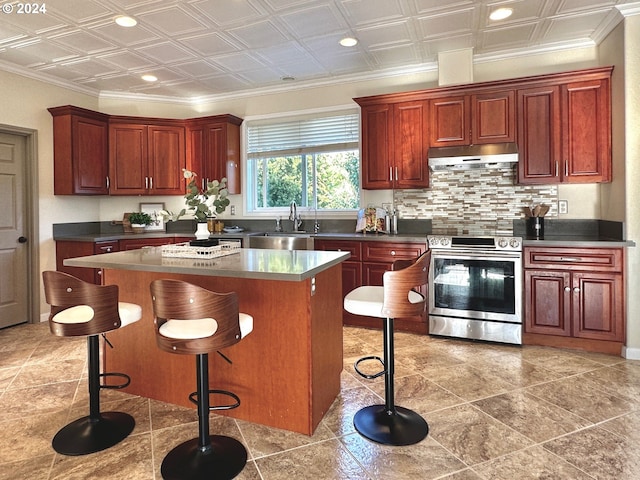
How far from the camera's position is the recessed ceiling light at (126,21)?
10.8 ft

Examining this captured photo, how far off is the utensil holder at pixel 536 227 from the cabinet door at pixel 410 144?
110cm

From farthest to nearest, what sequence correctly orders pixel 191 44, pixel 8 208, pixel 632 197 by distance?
pixel 8 208, pixel 191 44, pixel 632 197

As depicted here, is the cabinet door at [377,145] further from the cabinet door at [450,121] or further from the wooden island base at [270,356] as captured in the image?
the wooden island base at [270,356]

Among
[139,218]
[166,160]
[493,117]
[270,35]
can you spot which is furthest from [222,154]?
[493,117]

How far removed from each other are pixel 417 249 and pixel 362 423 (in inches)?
80.3

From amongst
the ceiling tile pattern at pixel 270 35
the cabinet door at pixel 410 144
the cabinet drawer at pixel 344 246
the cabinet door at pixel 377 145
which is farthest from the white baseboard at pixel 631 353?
the ceiling tile pattern at pixel 270 35

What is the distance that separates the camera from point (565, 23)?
3512 millimetres

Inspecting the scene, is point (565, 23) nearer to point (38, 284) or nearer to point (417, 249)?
point (417, 249)

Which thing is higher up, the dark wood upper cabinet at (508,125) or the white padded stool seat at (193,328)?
the dark wood upper cabinet at (508,125)

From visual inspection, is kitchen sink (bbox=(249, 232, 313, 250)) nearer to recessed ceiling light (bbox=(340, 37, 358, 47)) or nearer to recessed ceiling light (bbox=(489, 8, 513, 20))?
recessed ceiling light (bbox=(340, 37, 358, 47))

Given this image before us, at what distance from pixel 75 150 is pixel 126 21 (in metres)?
1.95

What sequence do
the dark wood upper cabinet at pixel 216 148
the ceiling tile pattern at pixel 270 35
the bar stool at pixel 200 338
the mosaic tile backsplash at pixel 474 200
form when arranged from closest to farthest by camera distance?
the bar stool at pixel 200 338 → the ceiling tile pattern at pixel 270 35 → the mosaic tile backsplash at pixel 474 200 → the dark wood upper cabinet at pixel 216 148

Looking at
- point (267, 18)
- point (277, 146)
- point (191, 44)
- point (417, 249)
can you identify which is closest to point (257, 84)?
point (277, 146)

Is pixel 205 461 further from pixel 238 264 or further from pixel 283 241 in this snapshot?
pixel 283 241
